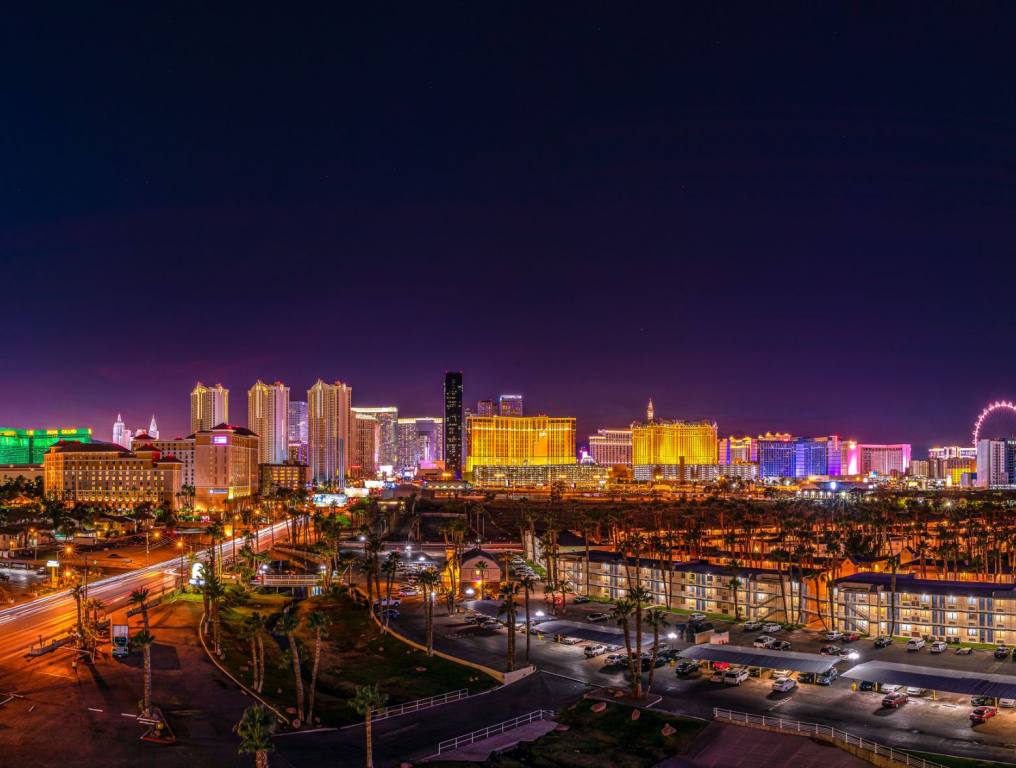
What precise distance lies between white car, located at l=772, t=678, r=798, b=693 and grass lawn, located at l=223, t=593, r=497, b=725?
47.0 feet

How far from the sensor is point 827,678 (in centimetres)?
4475

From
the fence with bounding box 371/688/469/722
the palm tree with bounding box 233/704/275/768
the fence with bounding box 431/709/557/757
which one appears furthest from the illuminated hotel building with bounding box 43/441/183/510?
the palm tree with bounding box 233/704/275/768

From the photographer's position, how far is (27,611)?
6169cm

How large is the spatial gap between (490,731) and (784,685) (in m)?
15.7

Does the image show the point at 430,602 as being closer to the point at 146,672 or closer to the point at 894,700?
the point at 146,672

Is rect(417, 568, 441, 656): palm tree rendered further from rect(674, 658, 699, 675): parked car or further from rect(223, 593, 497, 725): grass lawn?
rect(674, 658, 699, 675): parked car

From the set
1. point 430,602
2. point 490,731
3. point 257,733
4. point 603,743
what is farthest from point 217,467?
point 257,733

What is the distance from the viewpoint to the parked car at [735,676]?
45.0 m

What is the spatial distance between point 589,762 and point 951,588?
109 feet

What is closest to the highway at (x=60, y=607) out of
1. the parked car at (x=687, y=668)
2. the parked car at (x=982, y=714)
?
the parked car at (x=687, y=668)

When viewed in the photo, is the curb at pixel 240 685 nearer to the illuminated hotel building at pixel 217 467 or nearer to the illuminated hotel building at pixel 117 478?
the illuminated hotel building at pixel 117 478

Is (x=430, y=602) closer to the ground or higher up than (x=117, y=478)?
closer to the ground

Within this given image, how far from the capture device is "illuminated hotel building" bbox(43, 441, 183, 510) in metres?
159

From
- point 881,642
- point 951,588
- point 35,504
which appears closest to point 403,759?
point 881,642
